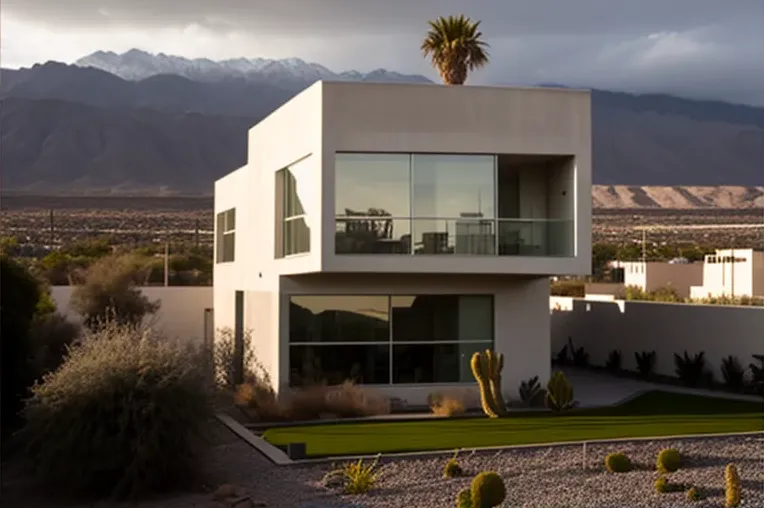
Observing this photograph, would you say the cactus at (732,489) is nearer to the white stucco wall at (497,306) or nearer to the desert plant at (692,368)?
the white stucco wall at (497,306)

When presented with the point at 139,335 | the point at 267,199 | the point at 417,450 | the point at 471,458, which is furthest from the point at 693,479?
the point at 267,199

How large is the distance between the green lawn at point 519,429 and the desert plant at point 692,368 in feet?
15.0

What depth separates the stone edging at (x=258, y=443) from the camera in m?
17.3

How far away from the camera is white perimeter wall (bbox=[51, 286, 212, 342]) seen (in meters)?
38.1

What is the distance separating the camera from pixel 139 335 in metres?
18.4

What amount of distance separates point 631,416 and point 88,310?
20332 millimetres

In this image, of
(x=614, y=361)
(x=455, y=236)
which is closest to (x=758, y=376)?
(x=614, y=361)

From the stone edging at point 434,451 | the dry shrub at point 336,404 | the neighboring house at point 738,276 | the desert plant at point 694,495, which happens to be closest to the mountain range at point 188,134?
the neighboring house at point 738,276

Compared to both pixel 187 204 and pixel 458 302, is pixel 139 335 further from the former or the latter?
pixel 187 204

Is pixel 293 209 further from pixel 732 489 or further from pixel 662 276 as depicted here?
pixel 662 276

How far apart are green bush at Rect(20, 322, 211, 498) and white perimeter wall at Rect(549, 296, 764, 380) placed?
50.3 feet

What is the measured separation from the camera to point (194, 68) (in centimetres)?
14225

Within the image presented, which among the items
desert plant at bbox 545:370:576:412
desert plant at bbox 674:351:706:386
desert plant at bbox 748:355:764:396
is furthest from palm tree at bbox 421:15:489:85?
desert plant at bbox 674:351:706:386

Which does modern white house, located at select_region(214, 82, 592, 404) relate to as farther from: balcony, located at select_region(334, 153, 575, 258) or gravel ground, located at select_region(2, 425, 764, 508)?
gravel ground, located at select_region(2, 425, 764, 508)
